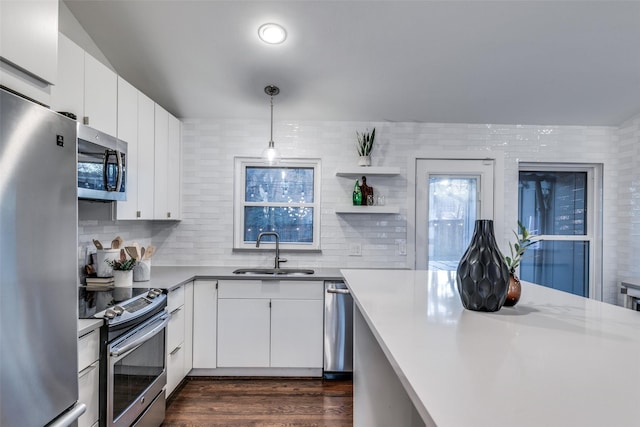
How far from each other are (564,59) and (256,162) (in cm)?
254

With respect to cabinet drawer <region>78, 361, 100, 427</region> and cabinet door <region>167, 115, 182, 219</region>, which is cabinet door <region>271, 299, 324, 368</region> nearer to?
cabinet door <region>167, 115, 182, 219</region>

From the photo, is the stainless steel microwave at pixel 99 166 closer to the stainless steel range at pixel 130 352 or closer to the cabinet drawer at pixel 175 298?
the stainless steel range at pixel 130 352

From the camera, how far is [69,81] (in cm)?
180

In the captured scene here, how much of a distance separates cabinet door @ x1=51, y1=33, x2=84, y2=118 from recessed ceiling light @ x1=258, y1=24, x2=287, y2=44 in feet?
3.43

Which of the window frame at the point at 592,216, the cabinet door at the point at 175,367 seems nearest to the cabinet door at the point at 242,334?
the cabinet door at the point at 175,367

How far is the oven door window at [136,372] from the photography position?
1.69 m

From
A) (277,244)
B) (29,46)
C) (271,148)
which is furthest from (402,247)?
(29,46)

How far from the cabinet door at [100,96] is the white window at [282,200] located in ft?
4.28

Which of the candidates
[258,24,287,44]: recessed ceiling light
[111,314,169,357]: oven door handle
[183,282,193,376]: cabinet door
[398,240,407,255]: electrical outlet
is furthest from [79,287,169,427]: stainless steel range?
[398,240,407,255]: electrical outlet

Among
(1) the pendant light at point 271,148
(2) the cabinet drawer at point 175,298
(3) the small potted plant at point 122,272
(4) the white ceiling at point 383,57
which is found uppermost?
(4) the white ceiling at point 383,57

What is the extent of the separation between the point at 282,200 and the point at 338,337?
4.38ft

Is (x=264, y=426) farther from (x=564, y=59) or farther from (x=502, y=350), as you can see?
(x=564, y=59)

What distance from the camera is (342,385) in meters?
2.77

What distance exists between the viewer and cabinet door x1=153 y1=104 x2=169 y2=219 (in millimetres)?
2775
